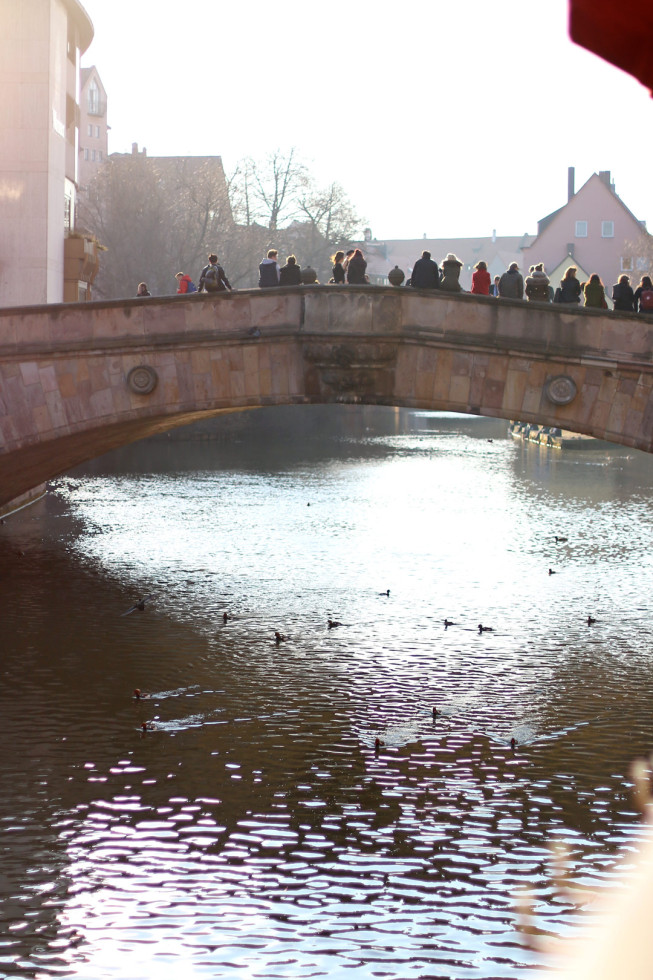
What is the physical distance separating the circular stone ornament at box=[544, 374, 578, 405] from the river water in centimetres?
317

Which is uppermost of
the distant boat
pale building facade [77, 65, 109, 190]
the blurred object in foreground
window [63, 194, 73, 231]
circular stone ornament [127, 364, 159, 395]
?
pale building facade [77, 65, 109, 190]

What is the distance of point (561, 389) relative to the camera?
738 inches

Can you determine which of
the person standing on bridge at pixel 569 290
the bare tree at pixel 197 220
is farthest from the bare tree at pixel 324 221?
the person standing on bridge at pixel 569 290

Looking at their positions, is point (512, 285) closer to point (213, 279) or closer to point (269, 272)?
point (269, 272)

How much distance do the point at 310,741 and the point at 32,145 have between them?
77.6 ft

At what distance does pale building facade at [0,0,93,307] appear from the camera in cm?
3257

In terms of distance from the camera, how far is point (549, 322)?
61.6ft

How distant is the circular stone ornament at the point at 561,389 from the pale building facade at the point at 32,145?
1735cm

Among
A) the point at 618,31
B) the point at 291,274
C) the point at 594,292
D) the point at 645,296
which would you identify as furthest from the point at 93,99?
the point at 618,31

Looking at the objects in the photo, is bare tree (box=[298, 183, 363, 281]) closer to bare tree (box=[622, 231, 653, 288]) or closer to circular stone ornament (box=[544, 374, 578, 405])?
bare tree (box=[622, 231, 653, 288])

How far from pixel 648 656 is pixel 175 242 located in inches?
1563

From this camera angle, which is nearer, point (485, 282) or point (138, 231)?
point (485, 282)

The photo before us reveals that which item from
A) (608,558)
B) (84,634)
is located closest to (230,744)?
(84,634)

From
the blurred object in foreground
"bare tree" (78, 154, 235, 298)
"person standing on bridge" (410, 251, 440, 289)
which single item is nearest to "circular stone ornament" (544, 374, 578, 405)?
"person standing on bridge" (410, 251, 440, 289)
